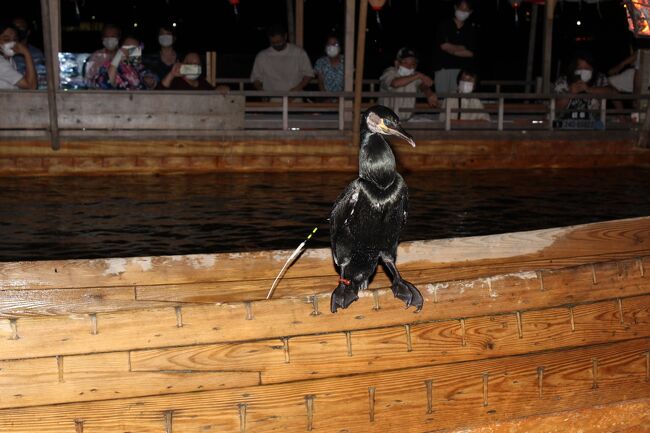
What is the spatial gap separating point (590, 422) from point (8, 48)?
35.7 ft

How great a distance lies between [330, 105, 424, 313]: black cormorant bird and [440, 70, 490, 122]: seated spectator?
10501mm

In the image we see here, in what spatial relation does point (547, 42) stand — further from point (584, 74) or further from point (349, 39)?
point (349, 39)

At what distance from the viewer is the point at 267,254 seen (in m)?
5.94

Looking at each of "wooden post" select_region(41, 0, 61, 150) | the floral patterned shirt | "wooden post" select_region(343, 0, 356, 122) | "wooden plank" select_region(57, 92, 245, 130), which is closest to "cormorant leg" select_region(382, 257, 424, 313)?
"wooden post" select_region(41, 0, 61, 150)

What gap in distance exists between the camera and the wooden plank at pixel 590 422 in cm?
498

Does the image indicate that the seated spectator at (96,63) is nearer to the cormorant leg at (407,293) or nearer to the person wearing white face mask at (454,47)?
the person wearing white face mask at (454,47)

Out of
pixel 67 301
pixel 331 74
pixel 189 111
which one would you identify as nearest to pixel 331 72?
pixel 331 74

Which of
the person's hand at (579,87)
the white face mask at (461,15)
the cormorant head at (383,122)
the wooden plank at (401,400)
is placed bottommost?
the wooden plank at (401,400)

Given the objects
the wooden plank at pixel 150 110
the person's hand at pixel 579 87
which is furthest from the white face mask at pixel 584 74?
the wooden plank at pixel 150 110

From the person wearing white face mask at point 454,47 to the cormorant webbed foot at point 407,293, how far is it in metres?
11.0

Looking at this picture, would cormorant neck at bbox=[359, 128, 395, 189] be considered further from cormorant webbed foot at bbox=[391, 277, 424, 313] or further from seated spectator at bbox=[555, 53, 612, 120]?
seated spectator at bbox=[555, 53, 612, 120]

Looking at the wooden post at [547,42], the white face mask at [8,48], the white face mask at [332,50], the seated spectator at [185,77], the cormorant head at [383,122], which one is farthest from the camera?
the wooden post at [547,42]

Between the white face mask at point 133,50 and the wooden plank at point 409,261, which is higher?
the white face mask at point 133,50

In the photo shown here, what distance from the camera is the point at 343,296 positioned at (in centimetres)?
468
